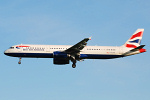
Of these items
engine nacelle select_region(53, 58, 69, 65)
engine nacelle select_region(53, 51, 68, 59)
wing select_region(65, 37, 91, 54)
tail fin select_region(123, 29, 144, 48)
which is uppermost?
tail fin select_region(123, 29, 144, 48)

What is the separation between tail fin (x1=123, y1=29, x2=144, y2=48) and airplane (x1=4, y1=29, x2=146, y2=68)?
1.05 meters

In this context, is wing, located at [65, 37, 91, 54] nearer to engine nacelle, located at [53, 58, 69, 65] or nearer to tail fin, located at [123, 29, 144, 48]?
engine nacelle, located at [53, 58, 69, 65]

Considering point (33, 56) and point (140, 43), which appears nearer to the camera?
point (33, 56)

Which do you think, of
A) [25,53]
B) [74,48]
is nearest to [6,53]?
[25,53]

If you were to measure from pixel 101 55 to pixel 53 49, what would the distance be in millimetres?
10551

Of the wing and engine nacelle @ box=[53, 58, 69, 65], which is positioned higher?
the wing

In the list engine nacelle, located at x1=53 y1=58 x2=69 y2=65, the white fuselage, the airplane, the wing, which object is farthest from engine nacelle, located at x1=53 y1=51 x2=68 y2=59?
engine nacelle, located at x1=53 y1=58 x2=69 y2=65

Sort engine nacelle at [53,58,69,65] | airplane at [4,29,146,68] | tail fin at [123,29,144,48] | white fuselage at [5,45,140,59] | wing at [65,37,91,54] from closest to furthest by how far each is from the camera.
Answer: wing at [65,37,91,54], airplane at [4,29,146,68], white fuselage at [5,45,140,59], engine nacelle at [53,58,69,65], tail fin at [123,29,144,48]

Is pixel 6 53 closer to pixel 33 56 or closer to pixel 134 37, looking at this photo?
pixel 33 56

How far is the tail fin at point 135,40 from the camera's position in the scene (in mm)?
78125

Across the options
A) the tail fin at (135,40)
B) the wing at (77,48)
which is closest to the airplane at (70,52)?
the wing at (77,48)

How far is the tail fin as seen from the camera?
78125 millimetres

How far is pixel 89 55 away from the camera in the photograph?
244 feet

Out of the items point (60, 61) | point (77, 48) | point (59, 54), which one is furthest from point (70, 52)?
point (60, 61)
